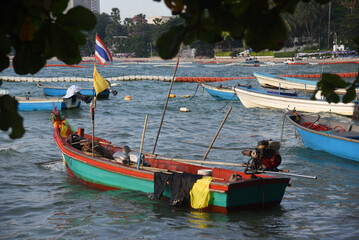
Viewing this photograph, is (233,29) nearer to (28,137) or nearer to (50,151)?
(50,151)

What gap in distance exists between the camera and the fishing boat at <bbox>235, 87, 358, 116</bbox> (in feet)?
82.9

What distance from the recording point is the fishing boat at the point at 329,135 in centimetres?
1496

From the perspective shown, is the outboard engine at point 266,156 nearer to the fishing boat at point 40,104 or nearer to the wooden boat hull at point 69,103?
the fishing boat at point 40,104

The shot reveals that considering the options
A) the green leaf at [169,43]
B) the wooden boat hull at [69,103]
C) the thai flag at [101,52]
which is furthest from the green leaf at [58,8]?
the wooden boat hull at [69,103]

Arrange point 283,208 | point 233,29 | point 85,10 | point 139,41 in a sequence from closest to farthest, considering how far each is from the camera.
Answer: point 85,10 → point 233,29 → point 283,208 → point 139,41

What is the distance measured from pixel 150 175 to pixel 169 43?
8.13 m

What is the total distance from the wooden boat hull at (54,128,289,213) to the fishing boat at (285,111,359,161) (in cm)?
564

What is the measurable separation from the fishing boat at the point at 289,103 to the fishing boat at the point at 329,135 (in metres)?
6.91

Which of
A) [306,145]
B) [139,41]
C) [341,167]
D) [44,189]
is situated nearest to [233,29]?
[44,189]

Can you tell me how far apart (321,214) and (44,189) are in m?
6.88

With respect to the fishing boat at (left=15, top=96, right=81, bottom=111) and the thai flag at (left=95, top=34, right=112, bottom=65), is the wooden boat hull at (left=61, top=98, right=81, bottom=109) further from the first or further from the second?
the thai flag at (left=95, top=34, right=112, bottom=65)

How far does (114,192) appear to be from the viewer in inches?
452

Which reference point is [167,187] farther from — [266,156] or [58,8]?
[58,8]

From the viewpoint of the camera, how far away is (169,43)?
103 inches
